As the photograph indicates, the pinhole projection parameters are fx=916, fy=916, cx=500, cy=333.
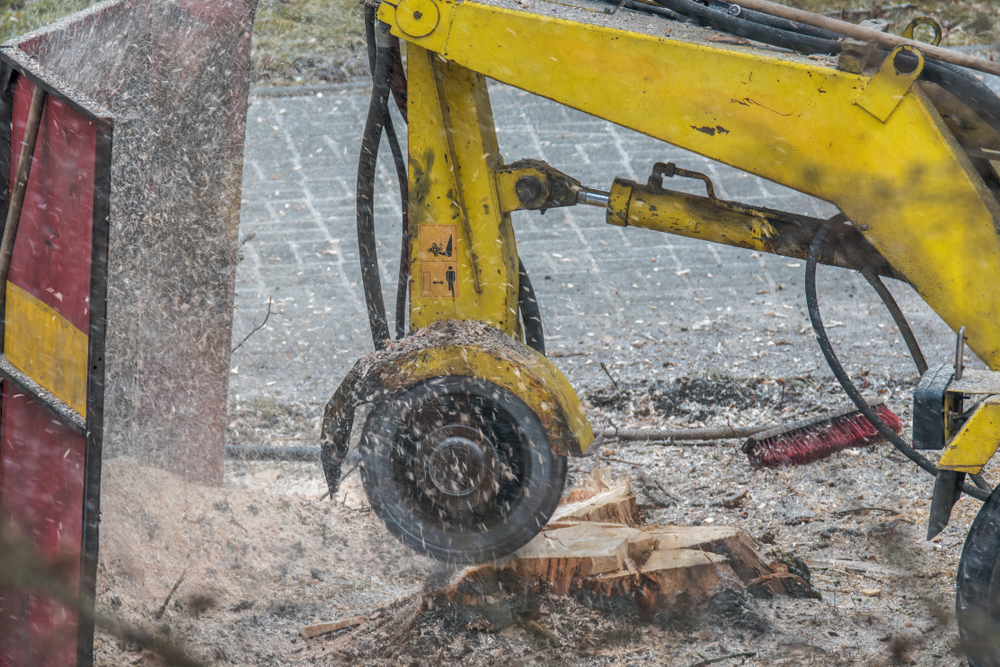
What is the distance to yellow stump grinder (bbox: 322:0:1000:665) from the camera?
7.39 ft

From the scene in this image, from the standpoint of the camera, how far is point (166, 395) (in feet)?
10.5

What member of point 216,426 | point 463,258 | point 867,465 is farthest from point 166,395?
point 867,465

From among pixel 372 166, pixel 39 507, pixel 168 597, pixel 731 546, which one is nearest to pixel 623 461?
pixel 731 546

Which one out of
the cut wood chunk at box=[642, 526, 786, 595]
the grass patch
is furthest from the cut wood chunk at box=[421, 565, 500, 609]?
the grass patch

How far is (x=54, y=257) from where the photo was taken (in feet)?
6.68

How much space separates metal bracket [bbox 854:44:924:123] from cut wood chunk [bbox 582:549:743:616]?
1.42 meters

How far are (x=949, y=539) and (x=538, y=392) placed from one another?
1.76m

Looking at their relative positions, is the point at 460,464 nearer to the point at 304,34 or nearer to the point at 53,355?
the point at 53,355

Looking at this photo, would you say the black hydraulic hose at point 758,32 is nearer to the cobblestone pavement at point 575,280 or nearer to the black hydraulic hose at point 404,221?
the black hydraulic hose at point 404,221

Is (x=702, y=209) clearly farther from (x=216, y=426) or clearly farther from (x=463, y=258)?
(x=216, y=426)

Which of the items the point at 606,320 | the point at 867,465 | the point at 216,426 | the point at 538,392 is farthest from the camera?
the point at 606,320

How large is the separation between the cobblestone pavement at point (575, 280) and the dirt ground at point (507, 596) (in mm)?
1064

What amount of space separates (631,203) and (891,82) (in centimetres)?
76

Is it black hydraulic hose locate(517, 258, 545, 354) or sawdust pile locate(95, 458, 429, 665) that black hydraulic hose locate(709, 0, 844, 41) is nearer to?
black hydraulic hose locate(517, 258, 545, 354)
